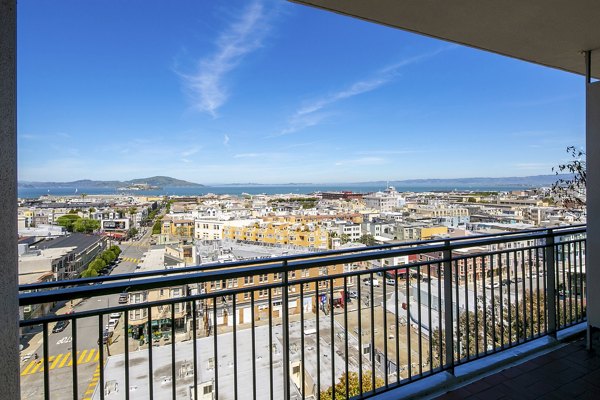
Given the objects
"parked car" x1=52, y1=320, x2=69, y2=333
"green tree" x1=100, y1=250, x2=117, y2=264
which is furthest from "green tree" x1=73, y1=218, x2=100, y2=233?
"parked car" x1=52, y1=320, x2=69, y2=333

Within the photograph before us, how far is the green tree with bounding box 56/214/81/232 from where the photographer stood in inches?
134

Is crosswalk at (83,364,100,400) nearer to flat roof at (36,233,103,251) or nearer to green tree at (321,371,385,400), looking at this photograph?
flat roof at (36,233,103,251)

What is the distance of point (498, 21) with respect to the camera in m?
2.12

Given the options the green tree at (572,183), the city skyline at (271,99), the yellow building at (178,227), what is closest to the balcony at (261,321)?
the city skyline at (271,99)

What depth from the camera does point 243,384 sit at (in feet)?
8.47

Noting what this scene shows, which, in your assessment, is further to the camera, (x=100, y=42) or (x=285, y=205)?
(x=100, y=42)

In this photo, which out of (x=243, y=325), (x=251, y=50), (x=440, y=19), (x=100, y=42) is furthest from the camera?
(x=251, y=50)

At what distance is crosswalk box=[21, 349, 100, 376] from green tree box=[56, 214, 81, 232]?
211cm

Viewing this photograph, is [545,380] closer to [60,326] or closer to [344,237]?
[344,237]

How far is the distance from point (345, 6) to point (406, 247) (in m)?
1.65

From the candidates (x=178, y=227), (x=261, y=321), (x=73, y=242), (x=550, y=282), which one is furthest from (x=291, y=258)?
(x=178, y=227)

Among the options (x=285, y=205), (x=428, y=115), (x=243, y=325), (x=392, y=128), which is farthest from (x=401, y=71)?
(x=243, y=325)

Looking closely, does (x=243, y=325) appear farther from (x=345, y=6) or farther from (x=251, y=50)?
(x=251, y=50)

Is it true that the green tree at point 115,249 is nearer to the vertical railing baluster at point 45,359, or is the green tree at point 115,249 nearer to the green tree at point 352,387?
the vertical railing baluster at point 45,359
